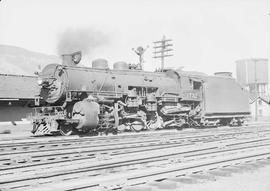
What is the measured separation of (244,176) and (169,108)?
541 inches

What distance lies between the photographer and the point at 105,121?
18.1 m

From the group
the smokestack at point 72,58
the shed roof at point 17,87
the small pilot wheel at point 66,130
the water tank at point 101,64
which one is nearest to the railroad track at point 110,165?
the small pilot wheel at point 66,130

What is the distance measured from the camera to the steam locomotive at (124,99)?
1770 cm

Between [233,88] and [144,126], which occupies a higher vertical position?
[233,88]

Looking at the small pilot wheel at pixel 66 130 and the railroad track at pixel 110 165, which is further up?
the small pilot wheel at pixel 66 130

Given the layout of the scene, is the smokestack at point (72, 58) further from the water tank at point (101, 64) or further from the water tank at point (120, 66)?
the water tank at point (120, 66)

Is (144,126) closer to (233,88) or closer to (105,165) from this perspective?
(233,88)

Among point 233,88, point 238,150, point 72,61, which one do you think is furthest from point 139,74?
point 238,150

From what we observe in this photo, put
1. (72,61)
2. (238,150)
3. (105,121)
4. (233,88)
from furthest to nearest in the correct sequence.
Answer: (233,88) → (72,61) → (105,121) → (238,150)

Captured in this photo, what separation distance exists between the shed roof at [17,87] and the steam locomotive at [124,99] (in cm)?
862

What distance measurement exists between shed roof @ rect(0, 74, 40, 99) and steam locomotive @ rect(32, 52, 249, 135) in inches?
339

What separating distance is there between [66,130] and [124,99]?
3.40 meters

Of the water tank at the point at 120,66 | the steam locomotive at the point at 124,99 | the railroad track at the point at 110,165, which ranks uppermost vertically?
the water tank at the point at 120,66

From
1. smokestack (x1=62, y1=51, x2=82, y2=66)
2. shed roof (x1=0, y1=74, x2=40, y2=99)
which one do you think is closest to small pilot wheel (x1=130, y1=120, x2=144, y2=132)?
smokestack (x1=62, y1=51, x2=82, y2=66)
